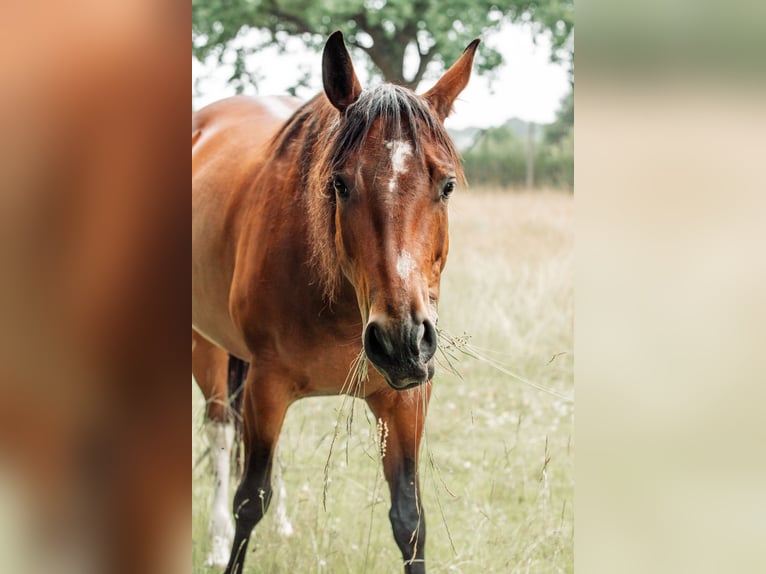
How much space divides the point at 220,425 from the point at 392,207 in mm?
2065

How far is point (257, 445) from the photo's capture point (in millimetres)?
2619

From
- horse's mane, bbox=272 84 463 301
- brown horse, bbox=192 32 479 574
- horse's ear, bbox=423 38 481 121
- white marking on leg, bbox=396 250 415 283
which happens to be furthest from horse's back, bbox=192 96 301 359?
white marking on leg, bbox=396 250 415 283

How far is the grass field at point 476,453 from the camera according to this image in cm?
302

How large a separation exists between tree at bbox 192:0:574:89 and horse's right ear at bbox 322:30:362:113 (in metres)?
6.70

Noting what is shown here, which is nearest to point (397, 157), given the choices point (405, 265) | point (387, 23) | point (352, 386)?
point (405, 265)

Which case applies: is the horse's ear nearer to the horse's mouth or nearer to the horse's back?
the horse's mouth

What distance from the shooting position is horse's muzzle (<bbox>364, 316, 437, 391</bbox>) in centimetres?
176

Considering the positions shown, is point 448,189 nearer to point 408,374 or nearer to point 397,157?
point 397,157

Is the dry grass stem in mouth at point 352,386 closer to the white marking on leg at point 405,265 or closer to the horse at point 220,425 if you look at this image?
the white marking on leg at point 405,265
